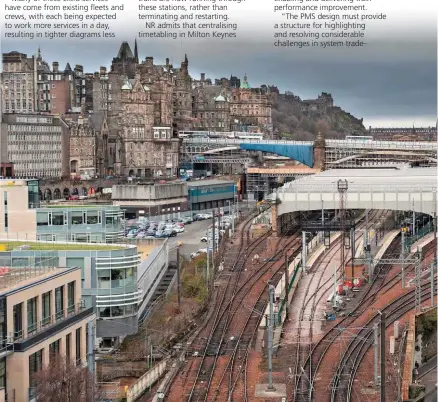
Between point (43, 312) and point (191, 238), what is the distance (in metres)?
30.4

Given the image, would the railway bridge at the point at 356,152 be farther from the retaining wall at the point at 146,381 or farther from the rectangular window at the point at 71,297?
the rectangular window at the point at 71,297

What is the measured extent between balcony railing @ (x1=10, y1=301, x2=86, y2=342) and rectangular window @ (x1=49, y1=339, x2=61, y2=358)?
0.94ft

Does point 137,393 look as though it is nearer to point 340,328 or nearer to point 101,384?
point 101,384

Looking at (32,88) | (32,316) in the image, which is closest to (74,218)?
(32,316)

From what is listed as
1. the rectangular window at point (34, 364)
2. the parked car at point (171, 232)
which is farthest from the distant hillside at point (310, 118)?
the rectangular window at point (34, 364)

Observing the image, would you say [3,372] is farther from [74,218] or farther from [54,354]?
[74,218]

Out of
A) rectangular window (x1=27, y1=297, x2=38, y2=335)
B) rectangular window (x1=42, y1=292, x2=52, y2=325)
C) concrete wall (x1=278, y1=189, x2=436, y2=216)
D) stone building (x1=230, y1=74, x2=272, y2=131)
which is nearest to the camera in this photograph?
rectangular window (x1=27, y1=297, x2=38, y2=335)

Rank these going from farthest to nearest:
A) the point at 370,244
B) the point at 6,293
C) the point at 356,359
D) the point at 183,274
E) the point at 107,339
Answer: the point at 370,244 → the point at 183,274 → the point at 107,339 → the point at 356,359 → the point at 6,293

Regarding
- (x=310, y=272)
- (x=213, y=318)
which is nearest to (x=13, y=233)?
(x=213, y=318)

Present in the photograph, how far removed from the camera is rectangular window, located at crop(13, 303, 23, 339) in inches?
620

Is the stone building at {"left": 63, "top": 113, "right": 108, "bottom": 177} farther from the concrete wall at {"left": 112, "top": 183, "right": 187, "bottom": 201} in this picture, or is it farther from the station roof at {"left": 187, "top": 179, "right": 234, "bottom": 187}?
the concrete wall at {"left": 112, "top": 183, "right": 187, "bottom": 201}

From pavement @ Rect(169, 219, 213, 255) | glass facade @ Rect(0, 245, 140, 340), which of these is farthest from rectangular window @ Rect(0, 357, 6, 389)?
pavement @ Rect(169, 219, 213, 255)

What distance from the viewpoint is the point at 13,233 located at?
2842cm

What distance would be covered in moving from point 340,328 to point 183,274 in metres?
10.8
